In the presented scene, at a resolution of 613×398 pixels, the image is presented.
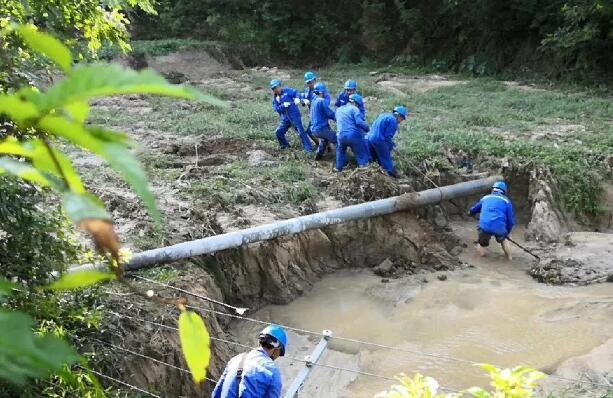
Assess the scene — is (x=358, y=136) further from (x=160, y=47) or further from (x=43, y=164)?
(x=160, y=47)

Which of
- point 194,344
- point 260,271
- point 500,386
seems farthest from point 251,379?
point 194,344

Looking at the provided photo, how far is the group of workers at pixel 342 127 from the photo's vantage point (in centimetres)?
983

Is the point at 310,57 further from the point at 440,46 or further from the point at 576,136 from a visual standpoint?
the point at 576,136

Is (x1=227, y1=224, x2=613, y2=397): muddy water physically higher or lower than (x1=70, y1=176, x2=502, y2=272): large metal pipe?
lower

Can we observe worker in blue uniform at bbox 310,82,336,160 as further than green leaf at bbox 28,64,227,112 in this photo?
Yes

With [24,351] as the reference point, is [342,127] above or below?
below

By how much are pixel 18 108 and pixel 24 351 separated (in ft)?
0.88

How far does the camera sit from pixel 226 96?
16.2 metres

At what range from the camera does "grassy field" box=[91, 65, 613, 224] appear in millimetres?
9812

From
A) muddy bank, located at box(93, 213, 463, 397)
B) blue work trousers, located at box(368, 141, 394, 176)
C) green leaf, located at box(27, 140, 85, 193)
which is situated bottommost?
muddy bank, located at box(93, 213, 463, 397)

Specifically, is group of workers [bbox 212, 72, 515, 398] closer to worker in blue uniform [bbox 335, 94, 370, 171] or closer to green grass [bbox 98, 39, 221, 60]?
worker in blue uniform [bbox 335, 94, 370, 171]

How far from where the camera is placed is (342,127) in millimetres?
9961

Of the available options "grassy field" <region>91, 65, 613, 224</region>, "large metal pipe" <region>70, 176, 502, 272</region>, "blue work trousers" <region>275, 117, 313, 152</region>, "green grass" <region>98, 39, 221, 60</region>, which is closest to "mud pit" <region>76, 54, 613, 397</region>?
"grassy field" <region>91, 65, 613, 224</region>

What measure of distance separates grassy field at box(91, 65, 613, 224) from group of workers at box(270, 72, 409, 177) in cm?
34
